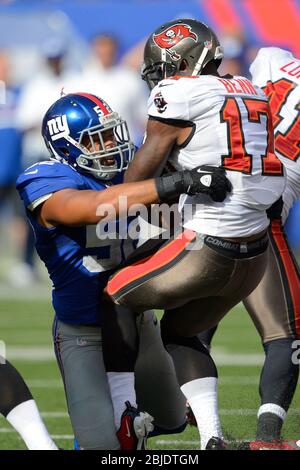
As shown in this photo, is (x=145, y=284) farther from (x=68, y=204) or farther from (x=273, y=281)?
(x=273, y=281)

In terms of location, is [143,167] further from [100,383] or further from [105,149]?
[100,383]

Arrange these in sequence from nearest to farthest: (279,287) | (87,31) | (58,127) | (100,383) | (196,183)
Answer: (196,183)
(100,383)
(58,127)
(279,287)
(87,31)

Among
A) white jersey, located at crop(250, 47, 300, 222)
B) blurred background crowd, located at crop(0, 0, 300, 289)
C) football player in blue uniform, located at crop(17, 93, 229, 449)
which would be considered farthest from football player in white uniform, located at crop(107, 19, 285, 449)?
blurred background crowd, located at crop(0, 0, 300, 289)

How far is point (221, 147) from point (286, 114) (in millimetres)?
732

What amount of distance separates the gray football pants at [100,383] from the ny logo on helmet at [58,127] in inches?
26.4

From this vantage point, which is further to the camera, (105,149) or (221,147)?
(105,149)

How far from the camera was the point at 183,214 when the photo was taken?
3363 millimetres

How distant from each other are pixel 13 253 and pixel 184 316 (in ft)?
26.7

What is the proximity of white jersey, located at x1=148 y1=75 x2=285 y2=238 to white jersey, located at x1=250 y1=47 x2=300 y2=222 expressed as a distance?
1.91 feet

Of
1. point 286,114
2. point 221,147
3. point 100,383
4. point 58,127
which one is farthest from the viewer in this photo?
point 286,114

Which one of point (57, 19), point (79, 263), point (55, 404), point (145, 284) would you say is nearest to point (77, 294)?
point (79, 263)

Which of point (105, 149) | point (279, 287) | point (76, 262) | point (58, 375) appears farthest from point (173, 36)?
point (58, 375)

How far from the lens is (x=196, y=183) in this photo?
315 centimetres

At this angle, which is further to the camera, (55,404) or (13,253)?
(13,253)
